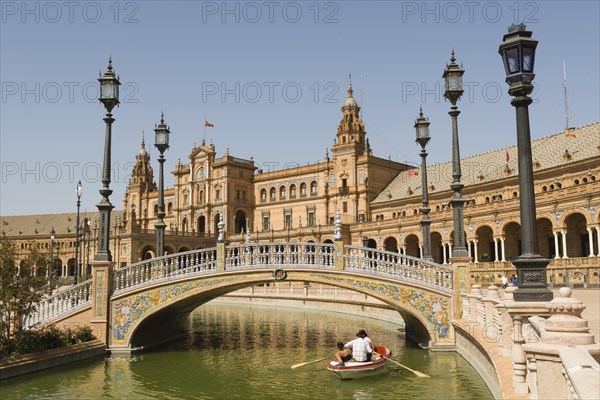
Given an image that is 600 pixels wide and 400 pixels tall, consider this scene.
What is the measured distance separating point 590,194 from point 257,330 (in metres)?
Answer: 24.6

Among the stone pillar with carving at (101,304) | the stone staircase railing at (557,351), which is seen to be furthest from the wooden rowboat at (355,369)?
the stone pillar with carving at (101,304)

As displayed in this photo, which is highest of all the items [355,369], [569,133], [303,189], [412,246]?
[569,133]

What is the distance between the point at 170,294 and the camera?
1952cm

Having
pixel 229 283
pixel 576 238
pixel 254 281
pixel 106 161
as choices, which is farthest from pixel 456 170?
pixel 576 238

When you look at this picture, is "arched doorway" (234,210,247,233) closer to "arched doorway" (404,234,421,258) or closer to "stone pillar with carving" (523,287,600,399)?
"arched doorway" (404,234,421,258)

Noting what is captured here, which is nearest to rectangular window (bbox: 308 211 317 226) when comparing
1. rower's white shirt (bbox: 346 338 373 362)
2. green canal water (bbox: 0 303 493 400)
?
green canal water (bbox: 0 303 493 400)

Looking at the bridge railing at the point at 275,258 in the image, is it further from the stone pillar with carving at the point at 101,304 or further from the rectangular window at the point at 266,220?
the rectangular window at the point at 266,220

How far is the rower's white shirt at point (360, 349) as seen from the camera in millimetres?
15328

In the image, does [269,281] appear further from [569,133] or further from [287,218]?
[287,218]

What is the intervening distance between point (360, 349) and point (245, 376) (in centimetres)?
342

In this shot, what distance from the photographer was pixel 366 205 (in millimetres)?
69250

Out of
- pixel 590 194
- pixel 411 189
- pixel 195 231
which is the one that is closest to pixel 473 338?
pixel 590 194

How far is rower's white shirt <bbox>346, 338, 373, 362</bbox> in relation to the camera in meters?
15.3

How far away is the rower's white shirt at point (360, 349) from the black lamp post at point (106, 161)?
8.97m
